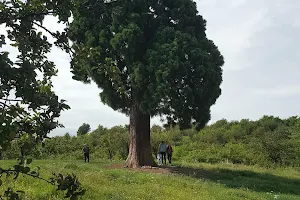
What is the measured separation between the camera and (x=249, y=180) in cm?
1499

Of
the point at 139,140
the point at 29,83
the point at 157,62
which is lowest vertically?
the point at 29,83

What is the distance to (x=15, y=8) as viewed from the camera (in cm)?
209

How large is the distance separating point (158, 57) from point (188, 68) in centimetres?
127

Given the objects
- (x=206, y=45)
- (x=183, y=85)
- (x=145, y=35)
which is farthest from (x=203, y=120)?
(x=145, y=35)

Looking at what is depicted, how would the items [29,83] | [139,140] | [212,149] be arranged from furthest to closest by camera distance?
[212,149] < [139,140] < [29,83]

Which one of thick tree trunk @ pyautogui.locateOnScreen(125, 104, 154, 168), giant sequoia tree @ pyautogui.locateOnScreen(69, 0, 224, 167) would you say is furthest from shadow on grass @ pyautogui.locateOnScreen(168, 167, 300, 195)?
giant sequoia tree @ pyautogui.locateOnScreen(69, 0, 224, 167)

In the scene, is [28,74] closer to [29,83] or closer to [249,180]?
[29,83]

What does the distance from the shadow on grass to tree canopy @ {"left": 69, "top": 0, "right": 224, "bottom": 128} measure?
220cm

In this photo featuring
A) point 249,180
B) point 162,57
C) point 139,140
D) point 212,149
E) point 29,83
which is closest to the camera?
point 29,83

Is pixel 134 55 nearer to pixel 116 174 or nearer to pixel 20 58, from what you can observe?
pixel 116 174

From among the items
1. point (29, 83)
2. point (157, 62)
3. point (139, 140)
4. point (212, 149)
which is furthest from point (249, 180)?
point (212, 149)

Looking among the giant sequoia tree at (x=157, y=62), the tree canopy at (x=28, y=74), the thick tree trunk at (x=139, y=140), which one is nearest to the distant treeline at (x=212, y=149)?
the thick tree trunk at (x=139, y=140)

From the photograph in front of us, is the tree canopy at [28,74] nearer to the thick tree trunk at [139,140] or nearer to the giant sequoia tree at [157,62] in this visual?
the giant sequoia tree at [157,62]

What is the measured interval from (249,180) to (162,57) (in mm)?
6046
